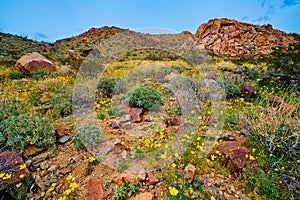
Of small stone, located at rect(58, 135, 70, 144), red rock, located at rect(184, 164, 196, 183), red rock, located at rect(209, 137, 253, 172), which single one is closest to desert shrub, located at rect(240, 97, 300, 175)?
red rock, located at rect(209, 137, 253, 172)

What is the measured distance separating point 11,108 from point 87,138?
2153mm

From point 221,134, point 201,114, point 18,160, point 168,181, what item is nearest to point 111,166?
point 168,181

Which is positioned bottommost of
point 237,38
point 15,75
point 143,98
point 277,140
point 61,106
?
point 277,140

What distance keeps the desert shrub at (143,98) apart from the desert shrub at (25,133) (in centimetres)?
190

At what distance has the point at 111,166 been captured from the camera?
2371mm

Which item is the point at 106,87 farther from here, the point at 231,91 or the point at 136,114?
the point at 231,91

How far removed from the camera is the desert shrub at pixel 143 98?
4.16 m

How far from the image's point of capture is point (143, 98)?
13.8ft

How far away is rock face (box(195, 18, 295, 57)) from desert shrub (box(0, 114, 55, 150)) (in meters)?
25.5

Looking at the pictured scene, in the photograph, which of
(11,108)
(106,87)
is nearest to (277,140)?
(106,87)

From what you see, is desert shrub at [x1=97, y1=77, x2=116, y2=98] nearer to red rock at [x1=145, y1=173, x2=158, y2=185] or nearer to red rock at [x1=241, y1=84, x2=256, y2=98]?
red rock at [x1=145, y1=173, x2=158, y2=185]

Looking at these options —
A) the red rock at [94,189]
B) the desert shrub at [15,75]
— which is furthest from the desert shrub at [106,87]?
the desert shrub at [15,75]

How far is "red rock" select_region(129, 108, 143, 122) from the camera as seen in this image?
3.76 meters

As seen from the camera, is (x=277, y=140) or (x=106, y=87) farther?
(x=106, y=87)
